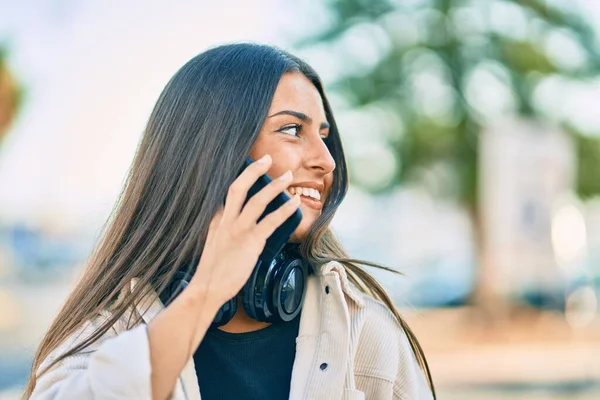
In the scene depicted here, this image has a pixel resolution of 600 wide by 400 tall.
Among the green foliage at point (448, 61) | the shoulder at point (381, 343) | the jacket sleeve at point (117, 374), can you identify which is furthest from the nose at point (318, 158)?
the green foliage at point (448, 61)

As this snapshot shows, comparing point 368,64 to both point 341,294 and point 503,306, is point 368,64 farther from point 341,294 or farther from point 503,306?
point 341,294

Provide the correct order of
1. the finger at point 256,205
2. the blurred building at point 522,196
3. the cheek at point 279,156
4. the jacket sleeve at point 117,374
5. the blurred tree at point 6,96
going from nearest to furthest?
the jacket sleeve at point 117,374 → the finger at point 256,205 → the cheek at point 279,156 → the blurred tree at point 6,96 → the blurred building at point 522,196

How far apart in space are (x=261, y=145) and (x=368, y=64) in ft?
51.4

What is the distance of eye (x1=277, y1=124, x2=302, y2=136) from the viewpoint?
2.30m

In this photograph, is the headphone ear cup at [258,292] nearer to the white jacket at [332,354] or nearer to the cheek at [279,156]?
the white jacket at [332,354]

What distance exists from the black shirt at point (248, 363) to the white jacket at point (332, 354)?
0.08 m

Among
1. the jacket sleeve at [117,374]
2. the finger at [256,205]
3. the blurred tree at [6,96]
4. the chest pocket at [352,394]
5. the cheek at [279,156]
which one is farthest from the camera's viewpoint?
the blurred tree at [6,96]

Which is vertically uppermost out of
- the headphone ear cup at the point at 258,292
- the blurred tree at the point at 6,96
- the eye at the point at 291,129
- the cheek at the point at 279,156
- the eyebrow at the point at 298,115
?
the blurred tree at the point at 6,96

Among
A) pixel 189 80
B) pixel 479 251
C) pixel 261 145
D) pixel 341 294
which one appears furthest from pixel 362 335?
pixel 479 251

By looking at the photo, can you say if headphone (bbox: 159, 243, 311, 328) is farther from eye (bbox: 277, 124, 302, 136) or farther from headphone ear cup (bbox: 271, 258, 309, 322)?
eye (bbox: 277, 124, 302, 136)

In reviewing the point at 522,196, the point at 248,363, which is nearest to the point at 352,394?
the point at 248,363

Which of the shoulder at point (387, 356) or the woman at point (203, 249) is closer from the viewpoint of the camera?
the woman at point (203, 249)

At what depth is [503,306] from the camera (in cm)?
1869

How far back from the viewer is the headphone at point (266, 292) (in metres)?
2.17
